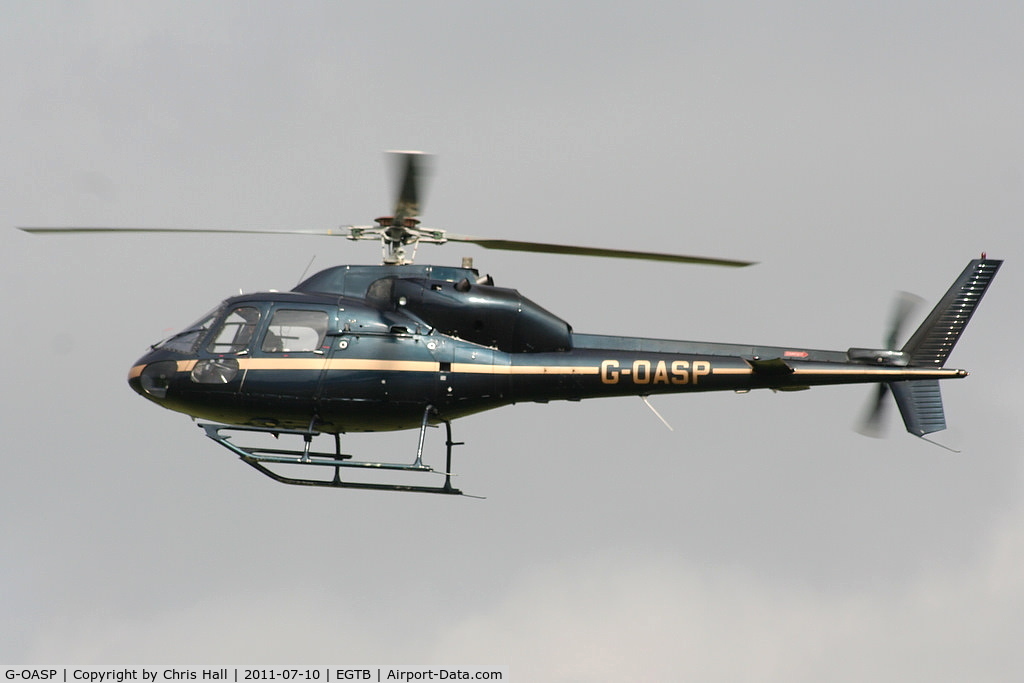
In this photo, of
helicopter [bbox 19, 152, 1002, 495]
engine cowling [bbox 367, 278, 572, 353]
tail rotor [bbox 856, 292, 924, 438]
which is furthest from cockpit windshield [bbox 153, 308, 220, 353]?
tail rotor [bbox 856, 292, 924, 438]

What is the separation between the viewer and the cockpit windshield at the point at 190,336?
2602 centimetres

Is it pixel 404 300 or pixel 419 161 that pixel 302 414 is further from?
pixel 419 161

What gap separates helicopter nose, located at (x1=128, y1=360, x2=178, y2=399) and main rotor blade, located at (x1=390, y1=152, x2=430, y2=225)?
4163 mm

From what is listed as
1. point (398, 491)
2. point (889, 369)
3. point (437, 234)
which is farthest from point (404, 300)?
point (889, 369)

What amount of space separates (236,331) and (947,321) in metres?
10.5

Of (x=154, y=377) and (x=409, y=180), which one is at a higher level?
(x=409, y=180)

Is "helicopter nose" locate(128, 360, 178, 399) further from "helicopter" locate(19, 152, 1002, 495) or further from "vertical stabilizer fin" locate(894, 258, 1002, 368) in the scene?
"vertical stabilizer fin" locate(894, 258, 1002, 368)

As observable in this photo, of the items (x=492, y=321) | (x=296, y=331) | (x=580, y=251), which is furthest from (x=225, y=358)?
(x=580, y=251)

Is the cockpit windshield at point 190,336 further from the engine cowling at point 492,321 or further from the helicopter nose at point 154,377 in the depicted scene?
the engine cowling at point 492,321

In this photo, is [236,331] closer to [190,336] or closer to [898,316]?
[190,336]

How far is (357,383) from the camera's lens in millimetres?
25250

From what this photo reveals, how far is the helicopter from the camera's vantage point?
25.1 metres

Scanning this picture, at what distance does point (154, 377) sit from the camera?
26.0 m

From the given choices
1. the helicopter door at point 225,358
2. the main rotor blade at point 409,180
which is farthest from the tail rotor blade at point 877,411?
the helicopter door at point 225,358
